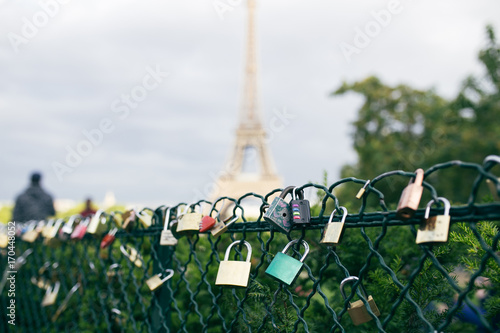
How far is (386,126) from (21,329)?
2105 centimetres

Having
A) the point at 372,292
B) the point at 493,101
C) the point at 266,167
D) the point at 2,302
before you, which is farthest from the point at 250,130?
the point at 372,292

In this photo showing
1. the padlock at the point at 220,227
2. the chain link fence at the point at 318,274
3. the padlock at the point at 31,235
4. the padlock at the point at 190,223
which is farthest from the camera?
the padlock at the point at 31,235

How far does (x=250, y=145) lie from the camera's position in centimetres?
3209

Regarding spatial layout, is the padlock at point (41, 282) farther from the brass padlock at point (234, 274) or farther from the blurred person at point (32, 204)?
the blurred person at point (32, 204)

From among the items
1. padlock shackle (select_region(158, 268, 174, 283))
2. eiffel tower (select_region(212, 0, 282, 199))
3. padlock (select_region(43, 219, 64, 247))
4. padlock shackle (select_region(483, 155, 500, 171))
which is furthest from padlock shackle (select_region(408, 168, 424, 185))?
eiffel tower (select_region(212, 0, 282, 199))

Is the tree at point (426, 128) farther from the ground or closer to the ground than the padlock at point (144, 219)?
closer to the ground

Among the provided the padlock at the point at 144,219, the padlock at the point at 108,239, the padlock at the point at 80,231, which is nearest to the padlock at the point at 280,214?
the padlock at the point at 144,219

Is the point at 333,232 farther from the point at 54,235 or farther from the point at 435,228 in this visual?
the point at 54,235

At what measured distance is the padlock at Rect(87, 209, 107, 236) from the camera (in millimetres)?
2959

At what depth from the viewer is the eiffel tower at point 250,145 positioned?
94.7 feet

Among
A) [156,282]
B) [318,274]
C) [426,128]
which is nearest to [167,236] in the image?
[156,282]

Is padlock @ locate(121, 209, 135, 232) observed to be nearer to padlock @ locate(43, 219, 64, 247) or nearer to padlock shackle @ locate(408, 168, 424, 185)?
padlock @ locate(43, 219, 64, 247)

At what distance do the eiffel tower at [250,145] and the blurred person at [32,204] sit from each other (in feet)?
61.6

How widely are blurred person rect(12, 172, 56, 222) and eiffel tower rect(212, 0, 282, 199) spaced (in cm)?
1877
